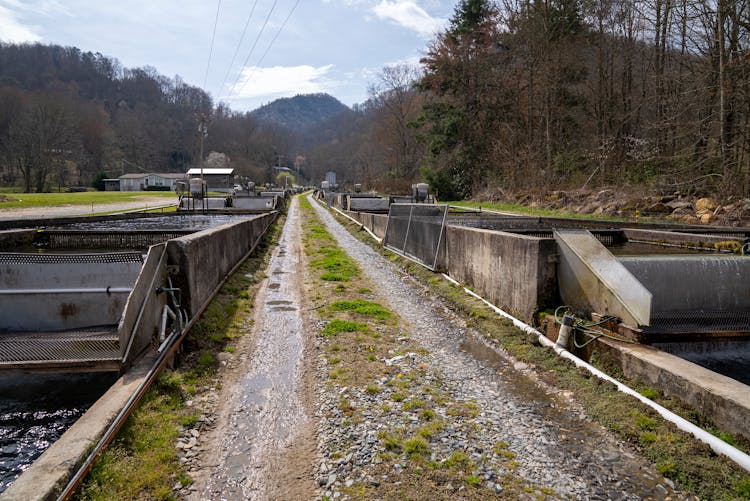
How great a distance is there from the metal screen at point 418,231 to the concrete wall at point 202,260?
469 cm

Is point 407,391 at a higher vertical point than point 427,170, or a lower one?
lower

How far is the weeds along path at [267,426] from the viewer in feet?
11.0

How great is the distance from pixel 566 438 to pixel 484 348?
7.79 feet

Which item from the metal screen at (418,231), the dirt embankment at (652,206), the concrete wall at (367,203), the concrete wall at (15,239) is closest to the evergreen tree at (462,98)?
the concrete wall at (367,203)

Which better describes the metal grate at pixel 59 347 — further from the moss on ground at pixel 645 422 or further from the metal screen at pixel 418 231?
the metal screen at pixel 418 231

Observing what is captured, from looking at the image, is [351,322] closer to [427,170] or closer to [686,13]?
[686,13]

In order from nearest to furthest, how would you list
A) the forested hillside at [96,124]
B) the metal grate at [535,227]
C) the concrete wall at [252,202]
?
the metal grate at [535,227] → the concrete wall at [252,202] → the forested hillside at [96,124]

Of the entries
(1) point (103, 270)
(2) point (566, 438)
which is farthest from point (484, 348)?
(1) point (103, 270)

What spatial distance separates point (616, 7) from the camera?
27375mm

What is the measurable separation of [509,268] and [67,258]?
6298 mm

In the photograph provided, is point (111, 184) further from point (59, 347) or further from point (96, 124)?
point (59, 347)

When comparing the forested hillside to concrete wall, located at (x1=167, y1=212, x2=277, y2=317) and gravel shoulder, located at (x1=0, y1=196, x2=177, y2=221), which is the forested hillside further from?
concrete wall, located at (x1=167, y1=212, x2=277, y2=317)

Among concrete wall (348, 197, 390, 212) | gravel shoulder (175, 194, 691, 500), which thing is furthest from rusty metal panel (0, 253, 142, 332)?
concrete wall (348, 197, 390, 212)

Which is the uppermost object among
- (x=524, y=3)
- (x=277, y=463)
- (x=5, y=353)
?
(x=524, y=3)
